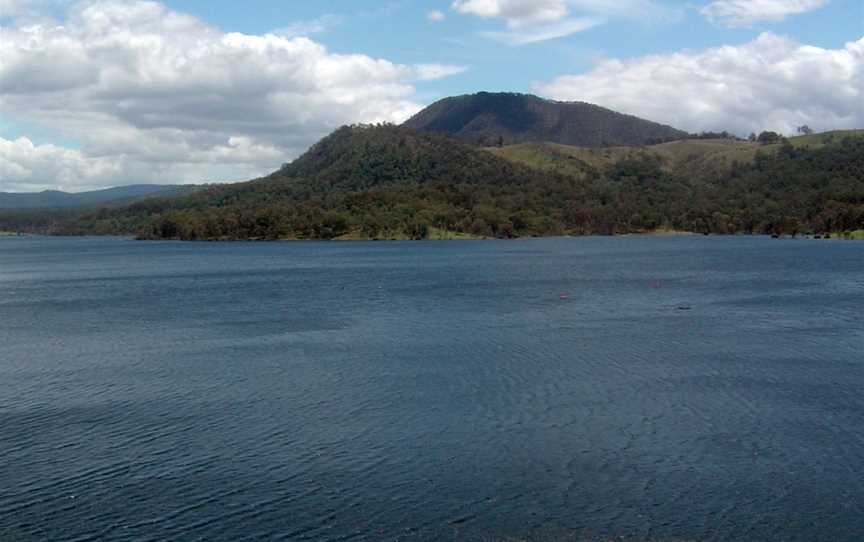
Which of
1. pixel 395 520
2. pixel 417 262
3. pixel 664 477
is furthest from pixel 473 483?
pixel 417 262

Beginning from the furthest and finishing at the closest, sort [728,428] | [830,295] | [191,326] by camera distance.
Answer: [830,295], [191,326], [728,428]

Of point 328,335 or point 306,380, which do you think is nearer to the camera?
point 306,380

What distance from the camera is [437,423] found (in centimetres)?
3609

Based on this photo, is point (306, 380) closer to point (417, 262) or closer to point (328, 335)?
point (328, 335)

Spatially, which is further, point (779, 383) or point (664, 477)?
point (779, 383)

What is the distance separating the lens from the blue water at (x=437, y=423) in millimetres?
25031

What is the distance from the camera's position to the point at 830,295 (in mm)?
86812

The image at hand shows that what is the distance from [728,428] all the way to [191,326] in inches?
1928

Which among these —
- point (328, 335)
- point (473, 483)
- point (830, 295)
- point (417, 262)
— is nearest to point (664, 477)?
point (473, 483)

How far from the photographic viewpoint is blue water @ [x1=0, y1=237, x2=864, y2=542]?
82.1 ft

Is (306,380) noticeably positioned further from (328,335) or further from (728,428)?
(728,428)

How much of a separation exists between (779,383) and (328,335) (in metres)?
33.7

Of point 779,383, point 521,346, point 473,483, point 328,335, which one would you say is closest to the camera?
point 473,483

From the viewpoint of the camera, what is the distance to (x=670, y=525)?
24.1 metres
